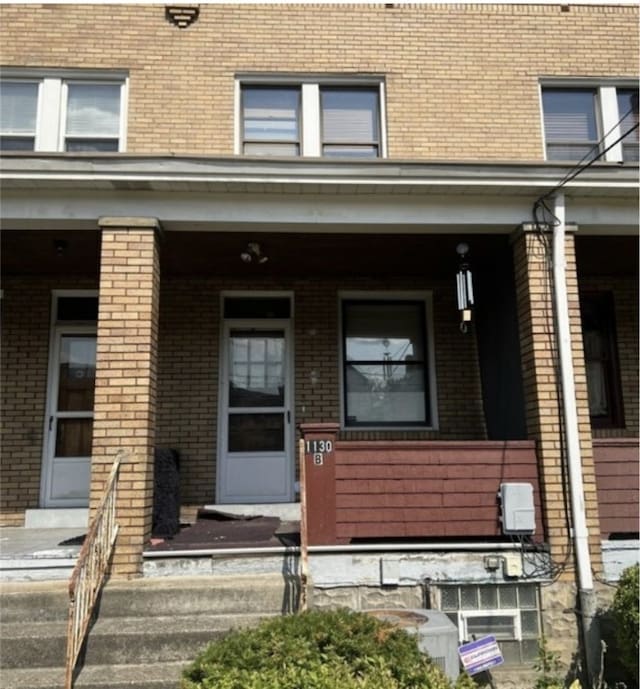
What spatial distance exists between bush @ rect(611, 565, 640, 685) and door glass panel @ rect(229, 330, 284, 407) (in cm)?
403

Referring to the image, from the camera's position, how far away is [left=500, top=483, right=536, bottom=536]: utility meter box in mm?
5012

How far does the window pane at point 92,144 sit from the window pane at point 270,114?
1.54m

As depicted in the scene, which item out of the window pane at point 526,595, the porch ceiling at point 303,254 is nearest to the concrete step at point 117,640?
the window pane at point 526,595

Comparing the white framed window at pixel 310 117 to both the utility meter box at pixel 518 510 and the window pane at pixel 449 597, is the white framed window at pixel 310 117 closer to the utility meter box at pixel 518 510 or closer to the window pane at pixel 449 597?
the utility meter box at pixel 518 510

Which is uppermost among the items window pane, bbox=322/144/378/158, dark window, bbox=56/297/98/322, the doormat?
window pane, bbox=322/144/378/158

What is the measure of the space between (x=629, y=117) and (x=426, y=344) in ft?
12.5

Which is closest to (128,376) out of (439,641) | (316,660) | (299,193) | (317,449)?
(317,449)

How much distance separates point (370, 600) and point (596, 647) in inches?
70.5

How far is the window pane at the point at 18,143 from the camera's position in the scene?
7.02m

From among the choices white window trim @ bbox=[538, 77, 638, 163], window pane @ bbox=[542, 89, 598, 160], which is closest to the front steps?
window pane @ bbox=[542, 89, 598, 160]

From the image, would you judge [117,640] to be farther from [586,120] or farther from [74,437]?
[586,120]

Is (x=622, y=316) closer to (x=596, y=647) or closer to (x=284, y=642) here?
(x=596, y=647)

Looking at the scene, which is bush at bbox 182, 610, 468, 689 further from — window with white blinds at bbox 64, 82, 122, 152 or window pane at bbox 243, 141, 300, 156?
window with white blinds at bbox 64, 82, 122, 152

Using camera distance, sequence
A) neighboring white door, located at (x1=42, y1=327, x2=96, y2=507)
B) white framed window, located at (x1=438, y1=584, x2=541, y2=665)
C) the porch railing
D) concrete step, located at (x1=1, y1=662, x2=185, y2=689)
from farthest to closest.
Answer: neighboring white door, located at (x1=42, y1=327, x2=96, y2=507) → white framed window, located at (x1=438, y1=584, x2=541, y2=665) → concrete step, located at (x1=1, y1=662, x2=185, y2=689) → the porch railing
